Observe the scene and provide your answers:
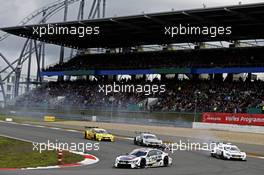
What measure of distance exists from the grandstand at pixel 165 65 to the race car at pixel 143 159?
2603cm

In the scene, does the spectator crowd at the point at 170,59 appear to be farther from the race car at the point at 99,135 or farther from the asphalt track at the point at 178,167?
the asphalt track at the point at 178,167

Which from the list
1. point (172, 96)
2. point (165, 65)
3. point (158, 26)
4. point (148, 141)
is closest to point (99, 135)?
point (148, 141)

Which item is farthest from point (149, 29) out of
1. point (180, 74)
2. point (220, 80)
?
point (220, 80)

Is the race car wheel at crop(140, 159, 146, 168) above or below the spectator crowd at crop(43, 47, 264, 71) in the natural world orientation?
below

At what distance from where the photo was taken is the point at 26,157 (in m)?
26.5

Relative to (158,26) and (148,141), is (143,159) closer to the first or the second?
(148,141)

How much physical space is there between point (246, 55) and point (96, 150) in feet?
110

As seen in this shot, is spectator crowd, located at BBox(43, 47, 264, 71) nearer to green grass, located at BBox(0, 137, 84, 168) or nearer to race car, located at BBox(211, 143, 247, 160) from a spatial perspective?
race car, located at BBox(211, 143, 247, 160)

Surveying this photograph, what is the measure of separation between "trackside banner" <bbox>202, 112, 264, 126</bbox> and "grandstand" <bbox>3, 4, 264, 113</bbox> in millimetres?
1410

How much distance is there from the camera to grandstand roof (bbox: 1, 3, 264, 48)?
2106 inches

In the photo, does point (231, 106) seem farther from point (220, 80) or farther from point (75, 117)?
point (75, 117)

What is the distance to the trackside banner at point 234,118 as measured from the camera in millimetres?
45719

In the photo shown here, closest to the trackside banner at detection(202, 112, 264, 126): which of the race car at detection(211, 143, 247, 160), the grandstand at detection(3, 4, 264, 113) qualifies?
the grandstand at detection(3, 4, 264, 113)

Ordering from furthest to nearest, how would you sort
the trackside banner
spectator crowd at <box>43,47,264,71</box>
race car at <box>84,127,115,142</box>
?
spectator crowd at <box>43,47,264,71</box>
the trackside banner
race car at <box>84,127,115,142</box>
